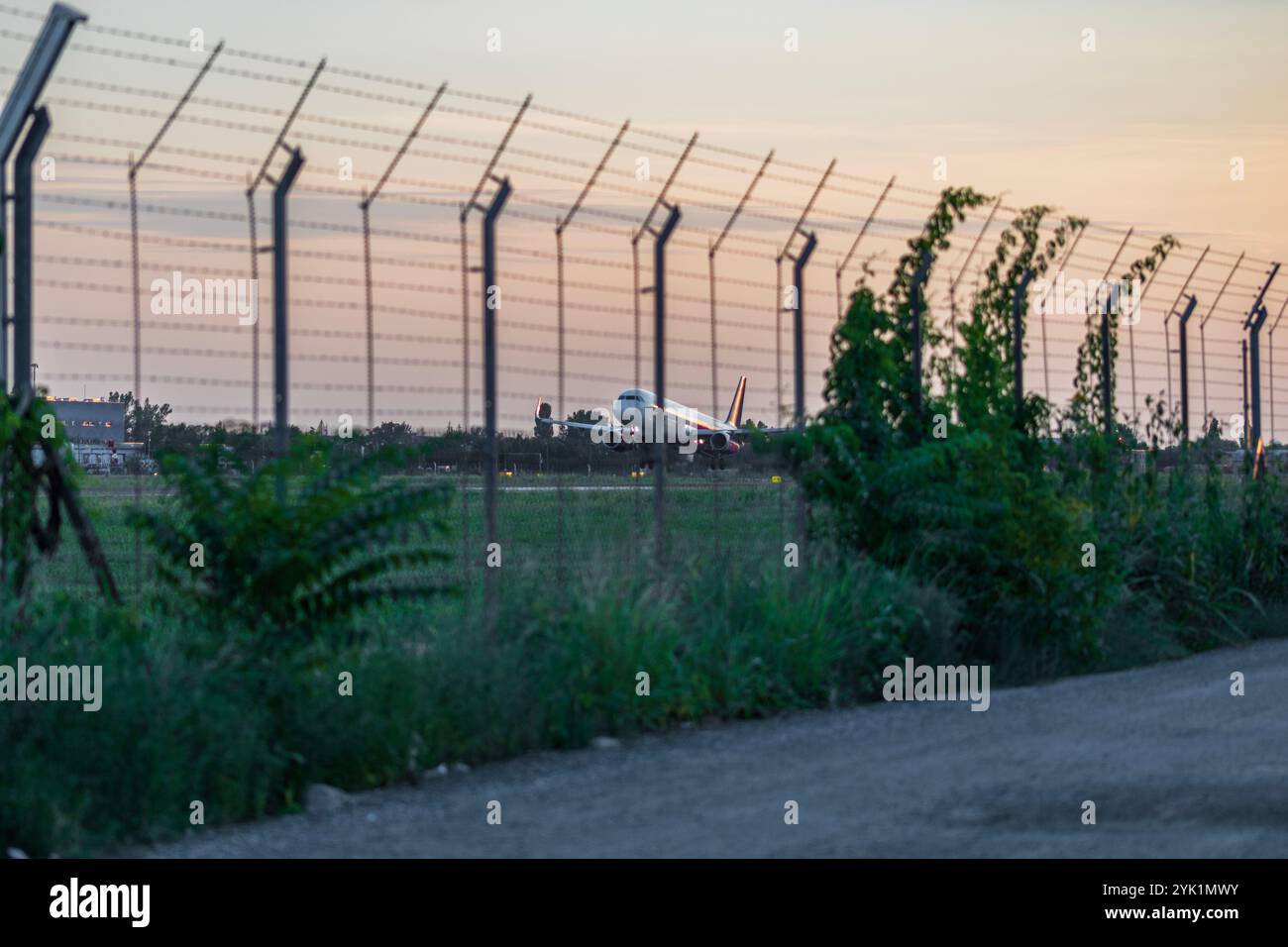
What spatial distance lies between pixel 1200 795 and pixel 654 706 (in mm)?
3470

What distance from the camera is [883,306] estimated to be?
15.7 metres

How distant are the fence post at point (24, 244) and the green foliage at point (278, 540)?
1.21 m

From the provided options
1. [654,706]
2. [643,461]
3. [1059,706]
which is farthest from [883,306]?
[654,706]

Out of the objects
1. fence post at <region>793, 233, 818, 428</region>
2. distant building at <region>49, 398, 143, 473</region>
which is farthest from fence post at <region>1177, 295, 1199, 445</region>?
distant building at <region>49, 398, 143, 473</region>

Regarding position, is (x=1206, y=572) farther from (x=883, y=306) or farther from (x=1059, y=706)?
(x=1059, y=706)

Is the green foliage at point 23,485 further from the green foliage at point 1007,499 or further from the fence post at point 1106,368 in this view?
the fence post at point 1106,368

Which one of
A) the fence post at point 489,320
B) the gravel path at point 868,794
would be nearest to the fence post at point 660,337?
the fence post at point 489,320

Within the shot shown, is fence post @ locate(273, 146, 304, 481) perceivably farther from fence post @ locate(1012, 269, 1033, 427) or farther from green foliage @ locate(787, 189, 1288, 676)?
fence post @ locate(1012, 269, 1033, 427)

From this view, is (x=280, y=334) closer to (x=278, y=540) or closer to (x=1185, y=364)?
(x=278, y=540)

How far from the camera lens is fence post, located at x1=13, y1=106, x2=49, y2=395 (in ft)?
33.0

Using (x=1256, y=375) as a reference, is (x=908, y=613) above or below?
below

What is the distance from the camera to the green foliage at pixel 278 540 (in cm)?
939

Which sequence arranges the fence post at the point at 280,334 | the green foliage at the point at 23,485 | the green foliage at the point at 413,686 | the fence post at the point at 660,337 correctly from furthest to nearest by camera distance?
the fence post at the point at 660,337 → the fence post at the point at 280,334 → the green foliage at the point at 23,485 → the green foliage at the point at 413,686

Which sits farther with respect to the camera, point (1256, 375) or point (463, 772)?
point (1256, 375)
